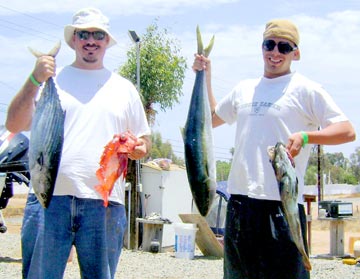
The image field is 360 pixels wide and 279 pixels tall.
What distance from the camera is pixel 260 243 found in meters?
3.91

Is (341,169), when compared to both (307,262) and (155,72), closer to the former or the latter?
(155,72)

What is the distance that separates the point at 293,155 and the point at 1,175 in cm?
747

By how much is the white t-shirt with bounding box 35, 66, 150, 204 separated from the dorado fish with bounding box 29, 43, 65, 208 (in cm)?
13

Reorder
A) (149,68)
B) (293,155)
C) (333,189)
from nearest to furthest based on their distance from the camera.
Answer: (293,155)
(149,68)
(333,189)

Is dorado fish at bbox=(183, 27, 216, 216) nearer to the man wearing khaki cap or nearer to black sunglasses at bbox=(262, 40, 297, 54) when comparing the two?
the man wearing khaki cap

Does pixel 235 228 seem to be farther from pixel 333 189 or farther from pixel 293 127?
pixel 333 189

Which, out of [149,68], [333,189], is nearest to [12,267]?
[149,68]

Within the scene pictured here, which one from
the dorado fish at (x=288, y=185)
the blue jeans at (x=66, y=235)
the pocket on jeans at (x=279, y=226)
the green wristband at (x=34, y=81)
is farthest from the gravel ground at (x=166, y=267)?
the dorado fish at (x=288, y=185)

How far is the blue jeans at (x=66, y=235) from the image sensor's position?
3775 mm

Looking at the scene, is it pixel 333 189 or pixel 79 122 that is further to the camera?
pixel 333 189

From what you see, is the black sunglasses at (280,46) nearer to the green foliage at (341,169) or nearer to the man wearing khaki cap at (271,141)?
the man wearing khaki cap at (271,141)

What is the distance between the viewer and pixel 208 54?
3994 millimetres

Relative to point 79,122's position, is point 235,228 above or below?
below

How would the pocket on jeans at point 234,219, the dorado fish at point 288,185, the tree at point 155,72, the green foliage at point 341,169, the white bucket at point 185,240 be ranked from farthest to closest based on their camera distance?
the green foliage at point 341,169 → the tree at point 155,72 → the white bucket at point 185,240 → the pocket on jeans at point 234,219 → the dorado fish at point 288,185
